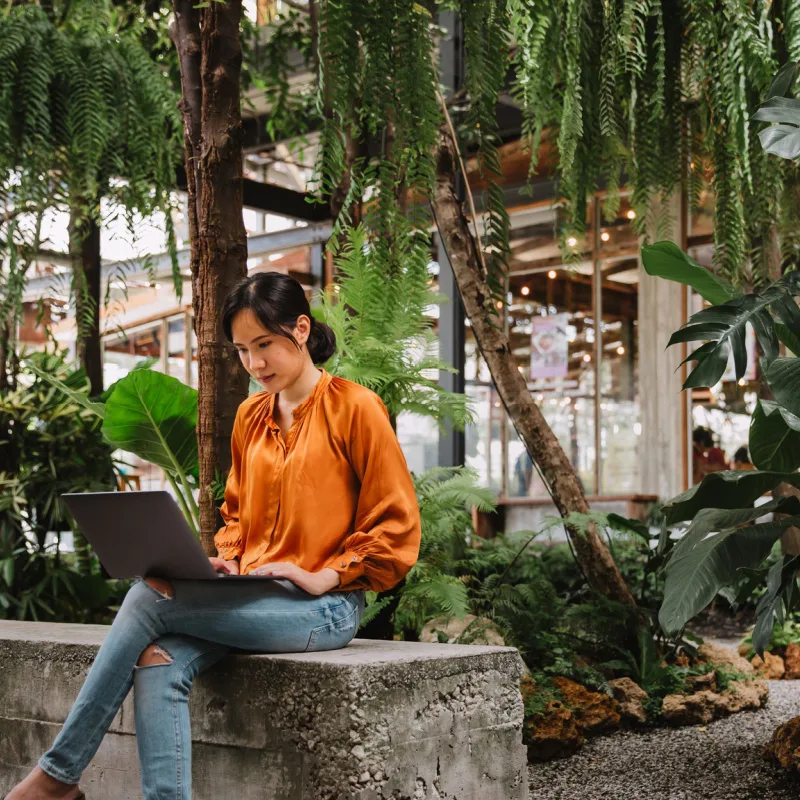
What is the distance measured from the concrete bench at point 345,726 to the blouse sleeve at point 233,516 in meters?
0.28

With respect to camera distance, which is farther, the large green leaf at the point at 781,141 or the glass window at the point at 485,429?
the glass window at the point at 485,429

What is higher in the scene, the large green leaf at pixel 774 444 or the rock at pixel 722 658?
the large green leaf at pixel 774 444

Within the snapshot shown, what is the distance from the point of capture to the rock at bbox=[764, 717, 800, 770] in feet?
9.97

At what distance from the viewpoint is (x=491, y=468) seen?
9836 mm

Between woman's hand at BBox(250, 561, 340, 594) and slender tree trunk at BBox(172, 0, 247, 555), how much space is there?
0.89 m

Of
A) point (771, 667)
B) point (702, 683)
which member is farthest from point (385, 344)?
point (771, 667)

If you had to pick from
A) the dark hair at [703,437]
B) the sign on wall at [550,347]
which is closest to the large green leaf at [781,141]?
the dark hair at [703,437]

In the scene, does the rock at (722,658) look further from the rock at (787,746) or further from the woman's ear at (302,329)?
the woman's ear at (302,329)

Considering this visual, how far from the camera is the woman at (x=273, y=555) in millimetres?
1955

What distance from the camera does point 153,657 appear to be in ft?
6.53

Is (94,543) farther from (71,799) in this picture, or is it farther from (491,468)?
(491,468)

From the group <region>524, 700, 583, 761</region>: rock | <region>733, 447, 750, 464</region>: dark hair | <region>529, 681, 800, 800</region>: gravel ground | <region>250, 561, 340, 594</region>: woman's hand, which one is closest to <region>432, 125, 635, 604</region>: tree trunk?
<region>529, 681, 800, 800</region>: gravel ground

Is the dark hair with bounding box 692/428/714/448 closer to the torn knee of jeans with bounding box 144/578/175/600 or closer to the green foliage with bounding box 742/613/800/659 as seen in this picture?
the green foliage with bounding box 742/613/800/659

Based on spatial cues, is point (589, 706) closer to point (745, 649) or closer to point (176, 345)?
point (745, 649)
